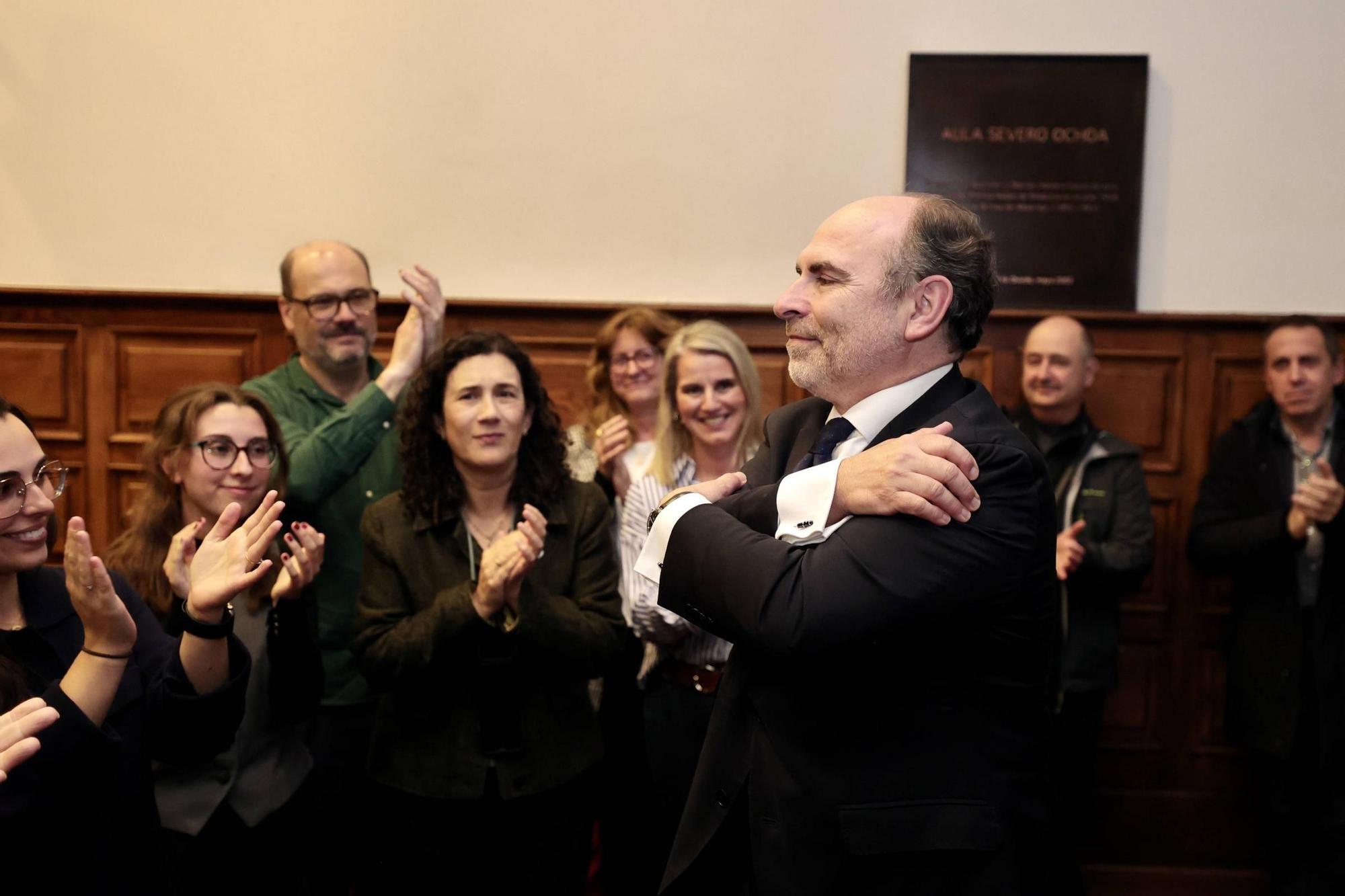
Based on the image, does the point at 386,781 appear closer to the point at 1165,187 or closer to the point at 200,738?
the point at 200,738

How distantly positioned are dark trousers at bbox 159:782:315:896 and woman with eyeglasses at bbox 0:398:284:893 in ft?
1.18

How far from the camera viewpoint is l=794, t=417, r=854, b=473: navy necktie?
1.77 metres

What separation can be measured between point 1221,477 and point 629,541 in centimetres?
227

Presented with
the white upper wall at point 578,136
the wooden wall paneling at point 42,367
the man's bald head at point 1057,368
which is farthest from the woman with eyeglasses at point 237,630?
the man's bald head at point 1057,368

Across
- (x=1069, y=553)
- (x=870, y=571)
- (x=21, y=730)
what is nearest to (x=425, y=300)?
(x=21, y=730)

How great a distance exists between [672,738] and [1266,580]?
7.31 feet

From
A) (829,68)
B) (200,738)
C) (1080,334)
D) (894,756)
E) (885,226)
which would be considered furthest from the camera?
(829,68)

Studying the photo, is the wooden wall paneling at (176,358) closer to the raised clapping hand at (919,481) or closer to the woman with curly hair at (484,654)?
the woman with curly hair at (484,654)

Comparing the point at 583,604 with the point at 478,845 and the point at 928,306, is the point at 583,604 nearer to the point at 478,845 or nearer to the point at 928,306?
the point at 478,845

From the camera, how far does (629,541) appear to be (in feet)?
9.98

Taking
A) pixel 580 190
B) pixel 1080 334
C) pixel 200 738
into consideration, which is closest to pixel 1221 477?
pixel 1080 334

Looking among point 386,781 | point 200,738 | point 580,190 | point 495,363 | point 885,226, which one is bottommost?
point 386,781

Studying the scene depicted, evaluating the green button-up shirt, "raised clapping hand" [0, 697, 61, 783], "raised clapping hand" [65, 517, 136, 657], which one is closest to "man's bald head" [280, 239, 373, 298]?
the green button-up shirt

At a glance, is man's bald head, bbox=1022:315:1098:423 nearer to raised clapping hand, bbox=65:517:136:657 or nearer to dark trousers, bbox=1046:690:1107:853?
dark trousers, bbox=1046:690:1107:853
